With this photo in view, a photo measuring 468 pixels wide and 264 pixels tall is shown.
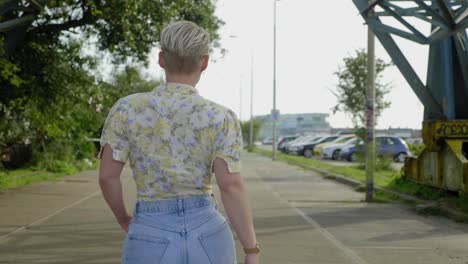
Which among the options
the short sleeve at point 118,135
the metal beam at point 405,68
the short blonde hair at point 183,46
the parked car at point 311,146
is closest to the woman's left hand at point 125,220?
the short sleeve at point 118,135

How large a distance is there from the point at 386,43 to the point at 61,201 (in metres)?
7.31

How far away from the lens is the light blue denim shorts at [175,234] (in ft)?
9.71

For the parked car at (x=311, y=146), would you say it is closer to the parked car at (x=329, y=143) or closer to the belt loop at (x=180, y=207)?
the parked car at (x=329, y=143)

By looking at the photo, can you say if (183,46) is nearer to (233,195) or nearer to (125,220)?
(233,195)

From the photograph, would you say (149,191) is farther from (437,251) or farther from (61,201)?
(61,201)

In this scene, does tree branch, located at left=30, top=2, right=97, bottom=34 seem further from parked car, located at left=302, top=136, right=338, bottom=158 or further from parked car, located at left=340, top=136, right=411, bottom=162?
parked car, located at left=302, top=136, right=338, bottom=158

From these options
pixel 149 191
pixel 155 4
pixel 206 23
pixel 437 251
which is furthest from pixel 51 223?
pixel 206 23

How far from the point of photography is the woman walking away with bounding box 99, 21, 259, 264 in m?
2.98

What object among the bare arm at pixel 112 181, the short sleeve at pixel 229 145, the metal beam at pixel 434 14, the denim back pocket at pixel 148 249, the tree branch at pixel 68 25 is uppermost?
the tree branch at pixel 68 25

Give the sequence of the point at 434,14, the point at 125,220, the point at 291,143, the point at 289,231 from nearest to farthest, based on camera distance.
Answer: the point at 125,220, the point at 289,231, the point at 434,14, the point at 291,143

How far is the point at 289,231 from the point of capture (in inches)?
436

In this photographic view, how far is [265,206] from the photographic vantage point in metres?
15.0

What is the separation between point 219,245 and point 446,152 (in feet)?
42.1

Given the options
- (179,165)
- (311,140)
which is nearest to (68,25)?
(179,165)
